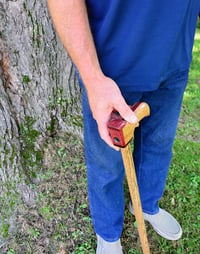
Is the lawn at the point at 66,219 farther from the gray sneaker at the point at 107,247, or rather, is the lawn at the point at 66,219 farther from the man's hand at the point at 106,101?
the man's hand at the point at 106,101

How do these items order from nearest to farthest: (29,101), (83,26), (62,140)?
(83,26) < (29,101) < (62,140)

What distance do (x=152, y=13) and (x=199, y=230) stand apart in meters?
1.32

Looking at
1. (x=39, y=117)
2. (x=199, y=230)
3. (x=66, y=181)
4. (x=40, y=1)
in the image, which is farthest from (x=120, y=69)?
(x=199, y=230)

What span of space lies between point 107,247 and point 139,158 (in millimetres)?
464

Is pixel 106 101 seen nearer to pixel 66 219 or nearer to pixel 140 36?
pixel 140 36

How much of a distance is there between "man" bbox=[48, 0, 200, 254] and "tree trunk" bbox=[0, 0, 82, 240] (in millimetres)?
407

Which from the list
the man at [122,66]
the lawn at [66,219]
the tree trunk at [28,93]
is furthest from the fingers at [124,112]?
the lawn at [66,219]

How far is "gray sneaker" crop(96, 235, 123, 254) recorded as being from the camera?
74.9 inches

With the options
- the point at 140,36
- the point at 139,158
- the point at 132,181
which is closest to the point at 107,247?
the point at 139,158

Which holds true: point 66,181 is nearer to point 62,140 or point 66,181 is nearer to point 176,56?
point 62,140

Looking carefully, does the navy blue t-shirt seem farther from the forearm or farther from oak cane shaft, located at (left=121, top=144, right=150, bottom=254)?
oak cane shaft, located at (left=121, top=144, right=150, bottom=254)

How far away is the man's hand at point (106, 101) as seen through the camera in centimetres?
122

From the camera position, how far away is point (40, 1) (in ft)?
5.50

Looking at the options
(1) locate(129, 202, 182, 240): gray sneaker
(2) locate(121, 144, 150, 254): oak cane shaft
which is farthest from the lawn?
(2) locate(121, 144, 150, 254): oak cane shaft
